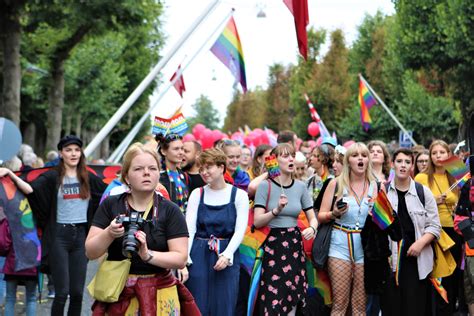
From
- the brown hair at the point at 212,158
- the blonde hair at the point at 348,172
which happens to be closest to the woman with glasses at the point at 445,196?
the blonde hair at the point at 348,172

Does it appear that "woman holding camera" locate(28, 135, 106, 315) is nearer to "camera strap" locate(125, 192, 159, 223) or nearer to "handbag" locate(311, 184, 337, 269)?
"handbag" locate(311, 184, 337, 269)

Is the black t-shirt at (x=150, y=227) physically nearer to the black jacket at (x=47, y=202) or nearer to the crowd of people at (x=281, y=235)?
the crowd of people at (x=281, y=235)

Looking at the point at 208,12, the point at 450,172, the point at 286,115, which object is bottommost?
the point at 450,172

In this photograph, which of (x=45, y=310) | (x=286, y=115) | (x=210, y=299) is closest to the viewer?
(x=210, y=299)

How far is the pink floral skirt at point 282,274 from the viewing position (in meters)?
7.58

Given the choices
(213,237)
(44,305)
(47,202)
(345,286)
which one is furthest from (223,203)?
(44,305)

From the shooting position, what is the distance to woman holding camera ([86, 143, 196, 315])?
186 inches

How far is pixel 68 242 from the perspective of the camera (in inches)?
307

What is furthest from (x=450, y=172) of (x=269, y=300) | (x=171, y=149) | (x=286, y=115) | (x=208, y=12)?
(x=286, y=115)

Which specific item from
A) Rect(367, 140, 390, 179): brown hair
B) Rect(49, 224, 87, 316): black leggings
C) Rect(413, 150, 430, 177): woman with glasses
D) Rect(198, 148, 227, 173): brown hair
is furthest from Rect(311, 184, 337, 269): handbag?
Rect(413, 150, 430, 177): woman with glasses

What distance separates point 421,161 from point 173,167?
3.40 meters

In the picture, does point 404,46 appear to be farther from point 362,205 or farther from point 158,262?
point 158,262

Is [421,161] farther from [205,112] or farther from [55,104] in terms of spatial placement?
[205,112]

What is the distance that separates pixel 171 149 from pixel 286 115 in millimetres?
82625
